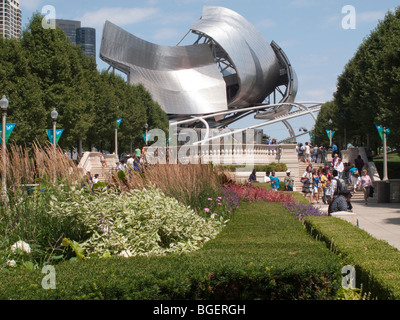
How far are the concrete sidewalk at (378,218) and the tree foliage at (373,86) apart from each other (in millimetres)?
3579

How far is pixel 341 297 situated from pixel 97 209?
332 centimetres

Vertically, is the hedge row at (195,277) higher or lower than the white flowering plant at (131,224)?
lower

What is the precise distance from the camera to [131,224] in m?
7.25

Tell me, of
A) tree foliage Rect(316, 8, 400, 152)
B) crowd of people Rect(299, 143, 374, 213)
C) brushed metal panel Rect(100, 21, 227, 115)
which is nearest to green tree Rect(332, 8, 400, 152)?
tree foliage Rect(316, 8, 400, 152)

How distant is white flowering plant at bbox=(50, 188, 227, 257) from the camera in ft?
22.1

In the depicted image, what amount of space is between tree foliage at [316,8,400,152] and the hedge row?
16435 millimetres

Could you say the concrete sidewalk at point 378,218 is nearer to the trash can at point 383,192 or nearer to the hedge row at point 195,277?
the trash can at point 383,192

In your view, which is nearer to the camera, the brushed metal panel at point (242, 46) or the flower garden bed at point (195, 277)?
the flower garden bed at point (195, 277)

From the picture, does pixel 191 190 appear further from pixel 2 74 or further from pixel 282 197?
pixel 2 74

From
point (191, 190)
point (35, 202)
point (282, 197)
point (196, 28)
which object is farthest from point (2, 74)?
point (196, 28)

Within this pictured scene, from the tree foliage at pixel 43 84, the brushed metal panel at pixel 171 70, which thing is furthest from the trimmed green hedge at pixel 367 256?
the brushed metal panel at pixel 171 70

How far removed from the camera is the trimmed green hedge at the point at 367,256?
4.94m

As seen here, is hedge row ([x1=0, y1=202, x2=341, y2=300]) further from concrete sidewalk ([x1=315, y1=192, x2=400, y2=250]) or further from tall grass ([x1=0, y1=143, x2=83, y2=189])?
concrete sidewalk ([x1=315, y1=192, x2=400, y2=250])
